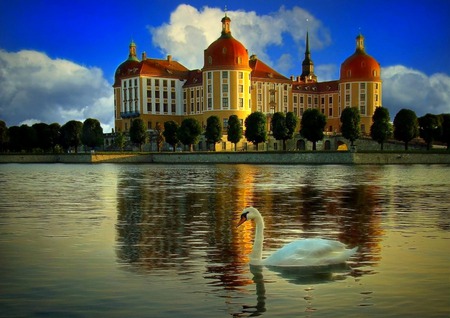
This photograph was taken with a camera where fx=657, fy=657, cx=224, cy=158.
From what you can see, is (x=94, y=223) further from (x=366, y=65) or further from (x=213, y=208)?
(x=366, y=65)

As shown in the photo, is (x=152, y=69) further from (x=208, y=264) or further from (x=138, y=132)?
(x=208, y=264)

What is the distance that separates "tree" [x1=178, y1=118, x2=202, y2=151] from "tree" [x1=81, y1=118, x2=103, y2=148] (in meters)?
18.4

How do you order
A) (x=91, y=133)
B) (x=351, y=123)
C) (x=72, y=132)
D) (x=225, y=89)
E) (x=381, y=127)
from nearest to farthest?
1. (x=381, y=127)
2. (x=351, y=123)
3. (x=91, y=133)
4. (x=72, y=132)
5. (x=225, y=89)

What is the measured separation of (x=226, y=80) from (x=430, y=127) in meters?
45.4

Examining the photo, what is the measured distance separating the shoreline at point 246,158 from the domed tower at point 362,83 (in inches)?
1897

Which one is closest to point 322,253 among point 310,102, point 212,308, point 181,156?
point 212,308

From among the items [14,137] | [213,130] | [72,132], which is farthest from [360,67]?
[14,137]

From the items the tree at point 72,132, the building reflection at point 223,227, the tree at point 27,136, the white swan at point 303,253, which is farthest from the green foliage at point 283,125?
the white swan at point 303,253

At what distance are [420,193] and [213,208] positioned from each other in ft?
41.2

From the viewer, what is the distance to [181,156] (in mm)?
104938

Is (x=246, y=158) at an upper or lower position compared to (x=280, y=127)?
lower

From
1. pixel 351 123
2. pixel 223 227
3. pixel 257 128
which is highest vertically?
pixel 351 123

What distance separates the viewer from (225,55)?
13138 centimetres

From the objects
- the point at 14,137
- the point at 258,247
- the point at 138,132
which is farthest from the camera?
the point at 14,137
